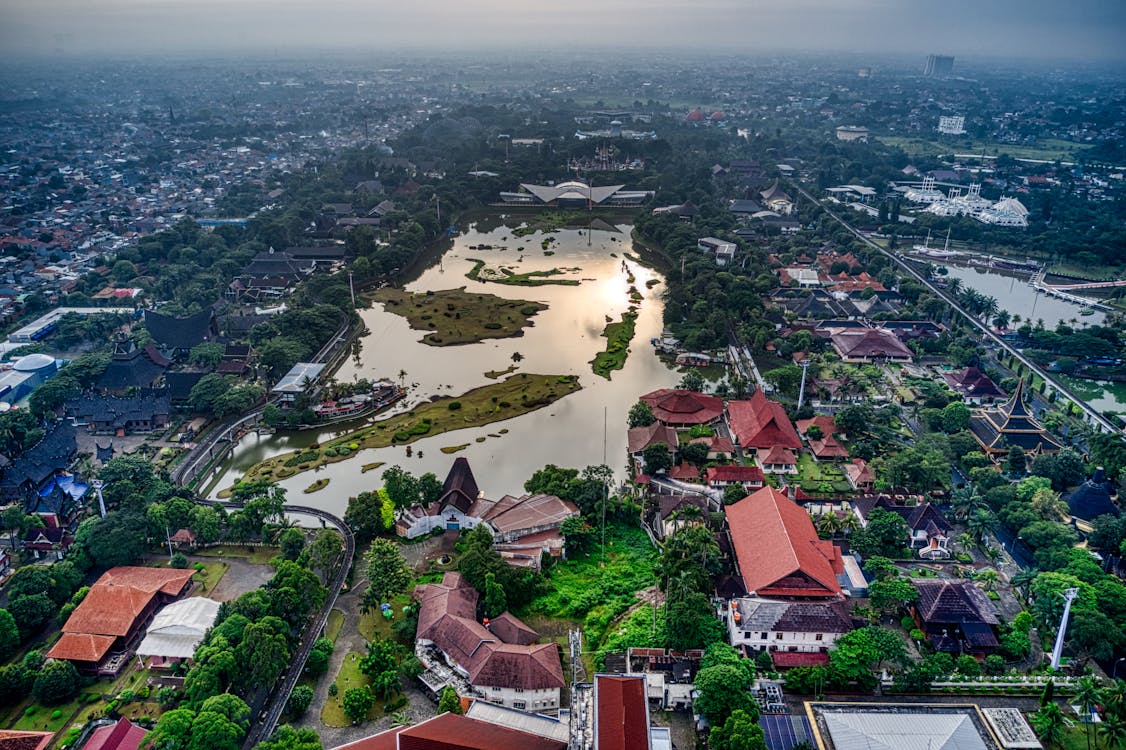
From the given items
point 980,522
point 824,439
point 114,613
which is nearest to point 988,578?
point 980,522

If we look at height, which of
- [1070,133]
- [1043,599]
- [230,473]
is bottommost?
[230,473]

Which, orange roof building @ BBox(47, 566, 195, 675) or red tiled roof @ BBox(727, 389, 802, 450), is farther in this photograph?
red tiled roof @ BBox(727, 389, 802, 450)

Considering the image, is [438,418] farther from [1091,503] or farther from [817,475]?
[1091,503]

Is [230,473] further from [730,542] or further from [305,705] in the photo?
[730,542]

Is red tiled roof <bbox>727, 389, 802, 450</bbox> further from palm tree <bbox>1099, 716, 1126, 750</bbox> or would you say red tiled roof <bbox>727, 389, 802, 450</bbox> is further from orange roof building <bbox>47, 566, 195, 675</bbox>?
orange roof building <bbox>47, 566, 195, 675</bbox>

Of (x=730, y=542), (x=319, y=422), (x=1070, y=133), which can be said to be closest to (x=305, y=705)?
(x=730, y=542)

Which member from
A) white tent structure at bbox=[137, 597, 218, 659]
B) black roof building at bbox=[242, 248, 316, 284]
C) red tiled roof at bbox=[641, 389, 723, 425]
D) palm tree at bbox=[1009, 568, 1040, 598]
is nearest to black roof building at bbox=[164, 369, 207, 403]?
white tent structure at bbox=[137, 597, 218, 659]
